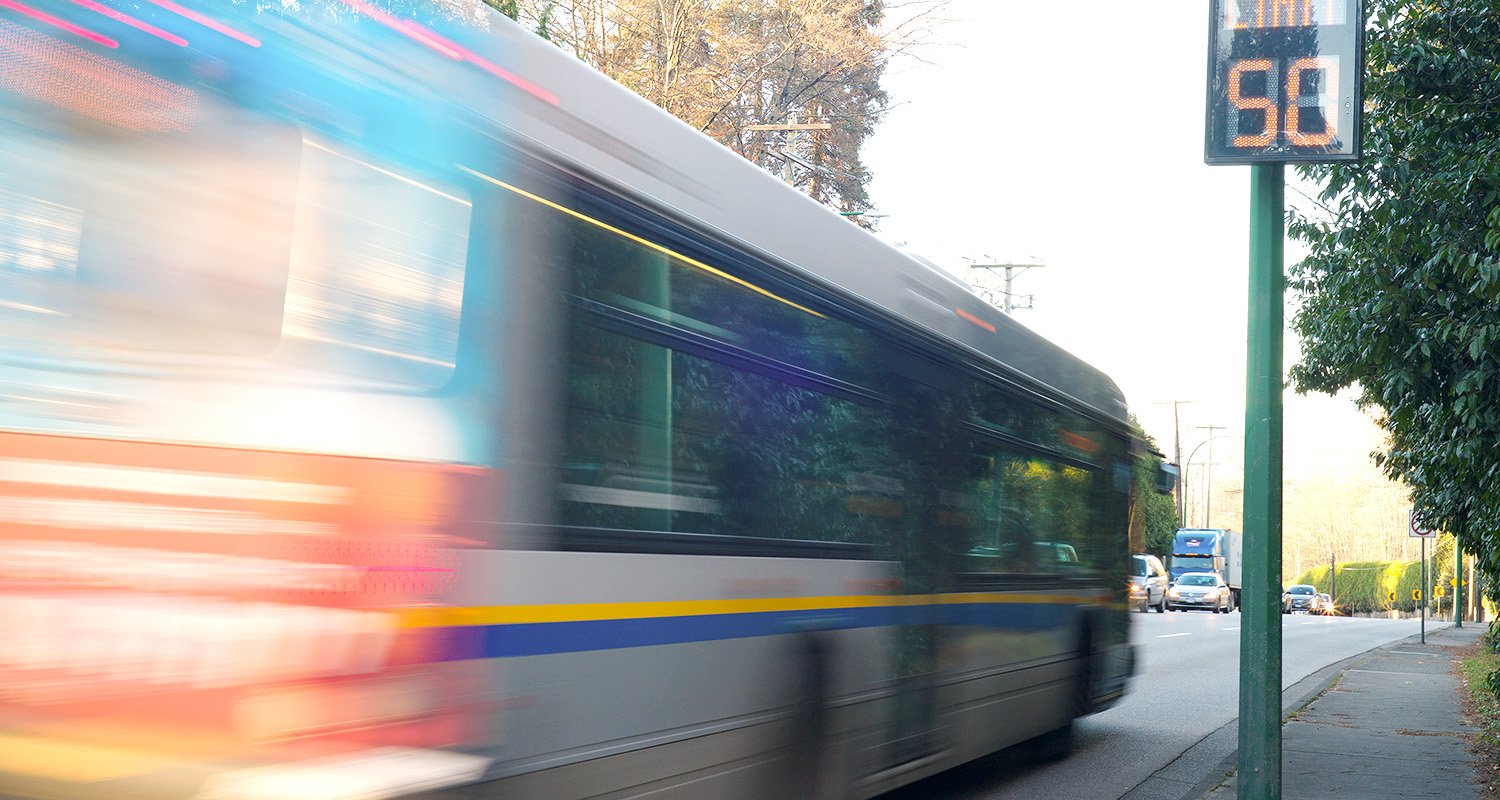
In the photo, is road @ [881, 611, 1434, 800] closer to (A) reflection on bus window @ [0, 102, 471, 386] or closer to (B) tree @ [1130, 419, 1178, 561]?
(B) tree @ [1130, 419, 1178, 561]

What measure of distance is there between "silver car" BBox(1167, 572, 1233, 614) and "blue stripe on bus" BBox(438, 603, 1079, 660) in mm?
42930

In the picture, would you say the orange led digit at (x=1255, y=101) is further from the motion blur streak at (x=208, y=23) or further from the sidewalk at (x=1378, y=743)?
the motion blur streak at (x=208, y=23)

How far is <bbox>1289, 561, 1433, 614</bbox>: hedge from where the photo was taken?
6656 cm

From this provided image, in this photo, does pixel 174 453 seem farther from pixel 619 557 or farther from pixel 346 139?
pixel 619 557

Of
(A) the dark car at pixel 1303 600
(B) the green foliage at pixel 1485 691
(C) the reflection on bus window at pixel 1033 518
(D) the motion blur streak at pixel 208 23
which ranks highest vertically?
(D) the motion blur streak at pixel 208 23

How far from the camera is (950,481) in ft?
24.5

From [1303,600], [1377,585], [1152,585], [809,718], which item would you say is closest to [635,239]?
[809,718]

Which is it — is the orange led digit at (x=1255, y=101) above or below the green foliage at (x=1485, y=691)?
above

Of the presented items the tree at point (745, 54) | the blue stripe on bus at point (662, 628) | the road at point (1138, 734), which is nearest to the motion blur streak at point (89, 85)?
the blue stripe on bus at point (662, 628)

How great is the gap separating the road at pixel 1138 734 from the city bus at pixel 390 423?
145 inches

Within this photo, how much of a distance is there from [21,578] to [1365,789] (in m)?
8.32

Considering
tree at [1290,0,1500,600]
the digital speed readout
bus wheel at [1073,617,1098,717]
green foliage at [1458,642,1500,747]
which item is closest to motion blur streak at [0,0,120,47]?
the digital speed readout

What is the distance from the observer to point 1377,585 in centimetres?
7294

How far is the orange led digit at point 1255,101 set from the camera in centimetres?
656
